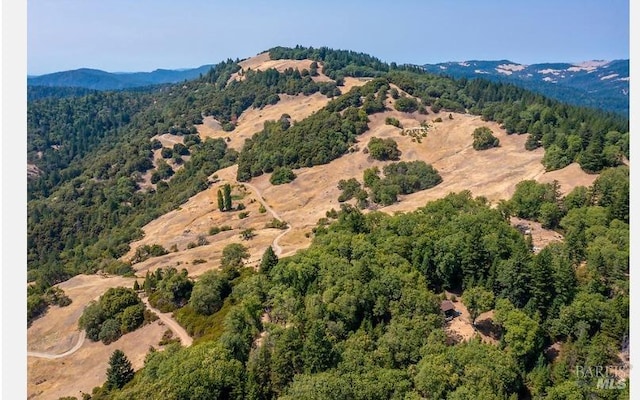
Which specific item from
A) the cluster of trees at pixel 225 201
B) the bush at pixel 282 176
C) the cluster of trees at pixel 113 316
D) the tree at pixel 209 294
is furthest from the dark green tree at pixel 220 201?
the tree at pixel 209 294

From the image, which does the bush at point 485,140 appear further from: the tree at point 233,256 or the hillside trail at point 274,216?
the tree at point 233,256

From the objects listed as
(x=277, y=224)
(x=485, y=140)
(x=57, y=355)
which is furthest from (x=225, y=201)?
(x=485, y=140)

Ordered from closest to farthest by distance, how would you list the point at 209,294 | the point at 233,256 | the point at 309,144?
the point at 209,294 → the point at 233,256 → the point at 309,144

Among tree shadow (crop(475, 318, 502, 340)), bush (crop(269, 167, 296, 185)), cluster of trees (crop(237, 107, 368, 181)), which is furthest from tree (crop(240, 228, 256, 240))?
tree shadow (crop(475, 318, 502, 340))

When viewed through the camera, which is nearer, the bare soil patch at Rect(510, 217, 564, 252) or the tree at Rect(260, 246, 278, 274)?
the tree at Rect(260, 246, 278, 274)

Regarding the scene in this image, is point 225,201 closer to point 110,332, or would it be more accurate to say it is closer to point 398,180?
point 398,180

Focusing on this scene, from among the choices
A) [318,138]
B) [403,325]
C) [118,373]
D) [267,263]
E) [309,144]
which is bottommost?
[118,373]

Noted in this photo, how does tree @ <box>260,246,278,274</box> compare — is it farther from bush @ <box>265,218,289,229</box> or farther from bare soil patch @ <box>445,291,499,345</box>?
bush @ <box>265,218,289,229</box>
